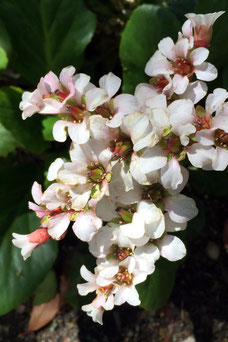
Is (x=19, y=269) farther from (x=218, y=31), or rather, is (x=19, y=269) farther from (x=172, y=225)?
(x=218, y=31)

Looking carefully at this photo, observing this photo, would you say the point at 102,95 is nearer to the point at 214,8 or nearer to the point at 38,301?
the point at 214,8

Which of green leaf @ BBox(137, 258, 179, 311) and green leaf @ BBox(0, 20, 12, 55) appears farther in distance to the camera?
green leaf @ BBox(0, 20, 12, 55)

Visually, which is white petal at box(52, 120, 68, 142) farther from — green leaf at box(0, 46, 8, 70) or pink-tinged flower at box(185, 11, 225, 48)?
green leaf at box(0, 46, 8, 70)

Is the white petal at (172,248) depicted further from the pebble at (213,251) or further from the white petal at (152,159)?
the pebble at (213,251)

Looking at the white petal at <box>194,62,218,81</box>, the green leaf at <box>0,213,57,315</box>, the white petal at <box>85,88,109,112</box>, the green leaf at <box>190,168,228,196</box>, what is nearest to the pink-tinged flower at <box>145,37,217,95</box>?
the white petal at <box>194,62,218,81</box>

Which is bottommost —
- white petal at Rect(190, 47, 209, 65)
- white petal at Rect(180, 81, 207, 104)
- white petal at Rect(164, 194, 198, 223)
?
white petal at Rect(164, 194, 198, 223)

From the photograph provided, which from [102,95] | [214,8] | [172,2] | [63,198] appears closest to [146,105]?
[102,95]

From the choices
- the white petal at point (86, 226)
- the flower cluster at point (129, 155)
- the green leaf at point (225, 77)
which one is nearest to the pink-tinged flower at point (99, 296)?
the flower cluster at point (129, 155)
